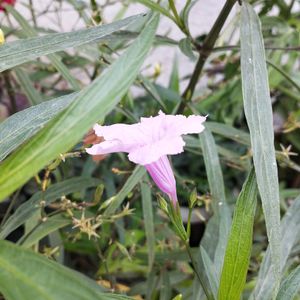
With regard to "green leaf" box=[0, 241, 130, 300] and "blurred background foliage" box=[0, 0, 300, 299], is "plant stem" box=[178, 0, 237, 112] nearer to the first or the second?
"blurred background foliage" box=[0, 0, 300, 299]

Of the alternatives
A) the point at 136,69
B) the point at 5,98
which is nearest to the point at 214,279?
the point at 136,69

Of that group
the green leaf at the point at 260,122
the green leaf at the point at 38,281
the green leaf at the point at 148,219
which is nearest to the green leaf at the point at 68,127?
the green leaf at the point at 38,281

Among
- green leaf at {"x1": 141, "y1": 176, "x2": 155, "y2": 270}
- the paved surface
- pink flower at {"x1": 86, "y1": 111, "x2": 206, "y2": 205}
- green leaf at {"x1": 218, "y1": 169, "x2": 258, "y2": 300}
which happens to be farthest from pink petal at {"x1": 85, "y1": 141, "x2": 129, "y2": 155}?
the paved surface

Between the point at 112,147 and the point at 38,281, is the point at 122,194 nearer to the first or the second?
the point at 112,147

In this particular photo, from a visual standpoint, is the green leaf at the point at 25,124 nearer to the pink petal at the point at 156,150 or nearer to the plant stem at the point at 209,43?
the pink petal at the point at 156,150

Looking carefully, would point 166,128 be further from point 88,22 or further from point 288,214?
point 88,22

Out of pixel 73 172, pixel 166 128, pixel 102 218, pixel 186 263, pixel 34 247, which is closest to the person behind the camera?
pixel 166 128
